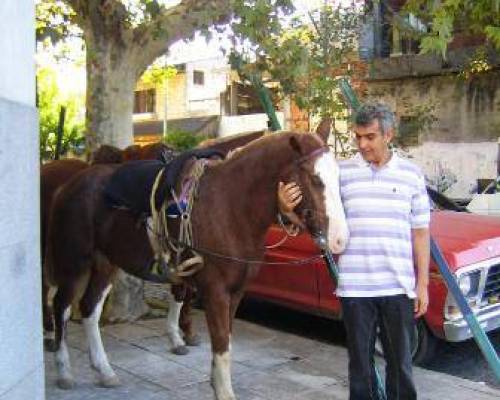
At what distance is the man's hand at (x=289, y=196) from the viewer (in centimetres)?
416

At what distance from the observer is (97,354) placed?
5480 millimetres

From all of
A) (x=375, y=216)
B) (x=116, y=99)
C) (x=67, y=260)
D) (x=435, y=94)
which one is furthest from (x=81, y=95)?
(x=375, y=216)

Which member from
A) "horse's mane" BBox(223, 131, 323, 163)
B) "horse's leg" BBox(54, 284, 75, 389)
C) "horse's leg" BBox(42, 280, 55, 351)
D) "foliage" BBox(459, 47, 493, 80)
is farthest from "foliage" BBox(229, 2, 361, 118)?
"foliage" BBox(459, 47, 493, 80)

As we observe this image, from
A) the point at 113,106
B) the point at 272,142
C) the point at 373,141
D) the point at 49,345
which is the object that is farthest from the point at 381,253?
the point at 113,106

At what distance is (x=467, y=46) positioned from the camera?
16.6m

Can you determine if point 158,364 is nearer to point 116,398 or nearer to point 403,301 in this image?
point 116,398

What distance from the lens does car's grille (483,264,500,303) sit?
6188 millimetres

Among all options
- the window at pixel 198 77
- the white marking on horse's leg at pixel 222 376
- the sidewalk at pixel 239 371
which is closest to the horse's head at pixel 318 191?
the white marking on horse's leg at pixel 222 376

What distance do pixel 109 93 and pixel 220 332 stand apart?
3684 millimetres

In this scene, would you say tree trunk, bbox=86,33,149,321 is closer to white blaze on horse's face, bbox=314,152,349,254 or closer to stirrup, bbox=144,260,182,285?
stirrup, bbox=144,260,182,285

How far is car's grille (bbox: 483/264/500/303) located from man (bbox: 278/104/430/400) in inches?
101

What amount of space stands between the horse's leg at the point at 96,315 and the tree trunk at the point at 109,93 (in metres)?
2.09

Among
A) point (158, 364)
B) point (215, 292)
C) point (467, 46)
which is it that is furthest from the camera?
point (467, 46)

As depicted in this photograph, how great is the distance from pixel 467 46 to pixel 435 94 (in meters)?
1.43
